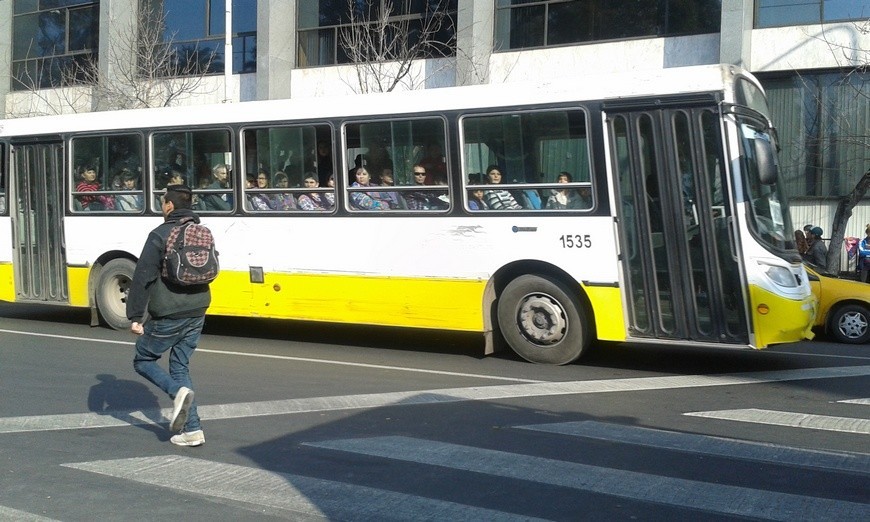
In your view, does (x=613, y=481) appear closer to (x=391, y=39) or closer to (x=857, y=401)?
(x=857, y=401)

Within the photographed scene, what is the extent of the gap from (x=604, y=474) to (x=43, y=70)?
30.0 metres

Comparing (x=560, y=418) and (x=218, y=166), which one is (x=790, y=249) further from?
(x=218, y=166)

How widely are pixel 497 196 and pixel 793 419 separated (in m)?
4.28

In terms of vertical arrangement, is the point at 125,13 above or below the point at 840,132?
above

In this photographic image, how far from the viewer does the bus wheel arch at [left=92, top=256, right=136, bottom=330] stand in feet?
45.3

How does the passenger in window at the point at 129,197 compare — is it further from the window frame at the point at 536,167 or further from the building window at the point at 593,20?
the building window at the point at 593,20

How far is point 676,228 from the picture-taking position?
1020 cm

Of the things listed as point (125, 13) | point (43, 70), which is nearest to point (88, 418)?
point (125, 13)

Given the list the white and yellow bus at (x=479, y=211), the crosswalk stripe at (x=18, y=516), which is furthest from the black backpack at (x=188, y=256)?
the white and yellow bus at (x=479, y=211)

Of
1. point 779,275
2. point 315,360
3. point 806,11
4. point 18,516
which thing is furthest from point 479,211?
point 806,11

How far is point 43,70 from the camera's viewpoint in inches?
1255

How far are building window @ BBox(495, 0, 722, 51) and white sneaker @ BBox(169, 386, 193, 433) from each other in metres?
18.2

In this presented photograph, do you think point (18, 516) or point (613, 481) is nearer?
point (18, 516)

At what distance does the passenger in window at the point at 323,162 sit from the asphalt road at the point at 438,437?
212 centimetres
